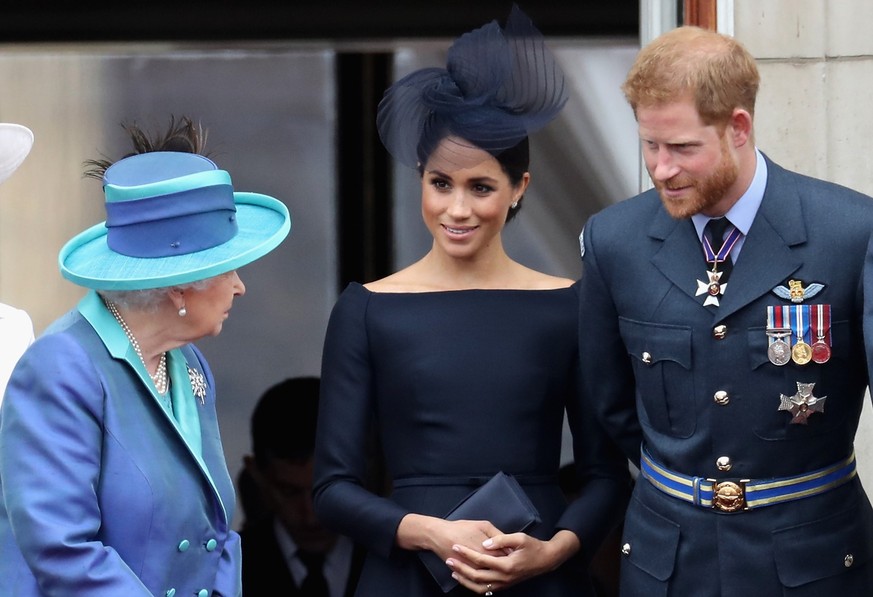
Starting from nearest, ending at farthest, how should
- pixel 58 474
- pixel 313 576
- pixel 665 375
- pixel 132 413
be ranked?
pixel 58 474, pixel 132 413, pixel 665 375, pixel 313 576

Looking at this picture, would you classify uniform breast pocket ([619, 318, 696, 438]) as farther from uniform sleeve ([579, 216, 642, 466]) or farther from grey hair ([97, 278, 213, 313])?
grey hair ([97, 278, 213, 313])

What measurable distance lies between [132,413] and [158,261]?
28cm

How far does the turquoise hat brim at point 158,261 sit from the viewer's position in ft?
9.07

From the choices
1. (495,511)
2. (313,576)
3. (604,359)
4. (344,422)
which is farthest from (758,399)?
(313,576)

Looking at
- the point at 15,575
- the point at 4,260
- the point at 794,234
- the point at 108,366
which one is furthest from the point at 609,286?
the point at 4,260

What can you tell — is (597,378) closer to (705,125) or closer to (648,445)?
(648,445)

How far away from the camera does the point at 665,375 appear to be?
2.99 m

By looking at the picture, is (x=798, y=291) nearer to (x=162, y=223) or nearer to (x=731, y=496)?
(x=731, y=496)

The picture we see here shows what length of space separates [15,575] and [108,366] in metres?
0.40

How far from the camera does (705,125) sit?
2824 mm

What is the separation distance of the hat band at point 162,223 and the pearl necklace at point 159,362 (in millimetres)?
109

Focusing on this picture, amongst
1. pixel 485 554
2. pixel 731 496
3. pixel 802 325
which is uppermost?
pixel 802 325

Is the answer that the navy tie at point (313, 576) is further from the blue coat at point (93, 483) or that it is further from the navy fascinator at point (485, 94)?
the blue coat at point (93, 483)

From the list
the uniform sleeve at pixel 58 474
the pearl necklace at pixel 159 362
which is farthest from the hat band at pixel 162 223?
the uniform sleeve at pixel 58 474
